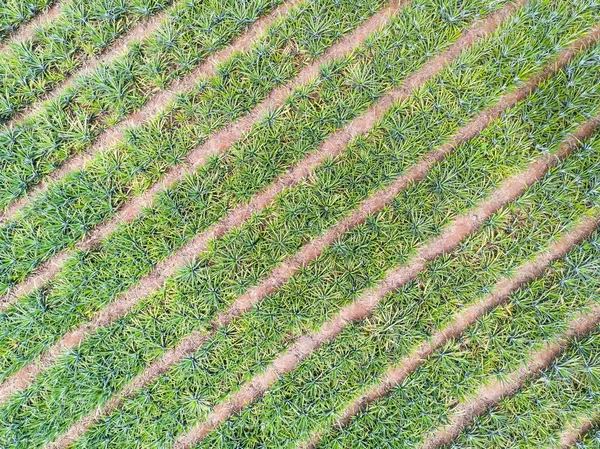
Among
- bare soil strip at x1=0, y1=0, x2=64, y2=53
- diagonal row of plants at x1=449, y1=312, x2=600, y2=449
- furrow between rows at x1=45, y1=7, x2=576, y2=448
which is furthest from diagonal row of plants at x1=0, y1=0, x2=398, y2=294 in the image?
diagonal row of plants at x1=449, y1=312, x2=600, y2=449

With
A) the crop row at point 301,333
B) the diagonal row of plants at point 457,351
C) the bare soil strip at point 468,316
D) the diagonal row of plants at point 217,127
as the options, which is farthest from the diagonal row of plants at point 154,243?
the bare soil strip at point 468,316

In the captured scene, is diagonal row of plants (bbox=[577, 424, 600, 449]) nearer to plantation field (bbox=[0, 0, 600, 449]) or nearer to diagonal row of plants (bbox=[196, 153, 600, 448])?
plantation field (bbox=[0, 0, 600, 449])

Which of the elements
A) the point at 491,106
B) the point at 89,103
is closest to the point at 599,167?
the point at 491,106

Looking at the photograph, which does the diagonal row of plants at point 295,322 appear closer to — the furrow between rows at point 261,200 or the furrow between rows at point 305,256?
the furrow between rows at point 305,256

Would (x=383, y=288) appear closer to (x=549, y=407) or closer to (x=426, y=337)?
(x=426, y=337)

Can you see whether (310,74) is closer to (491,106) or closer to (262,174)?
(262,174)

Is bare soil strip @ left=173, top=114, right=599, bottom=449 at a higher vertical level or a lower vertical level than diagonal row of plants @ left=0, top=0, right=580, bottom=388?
lower
